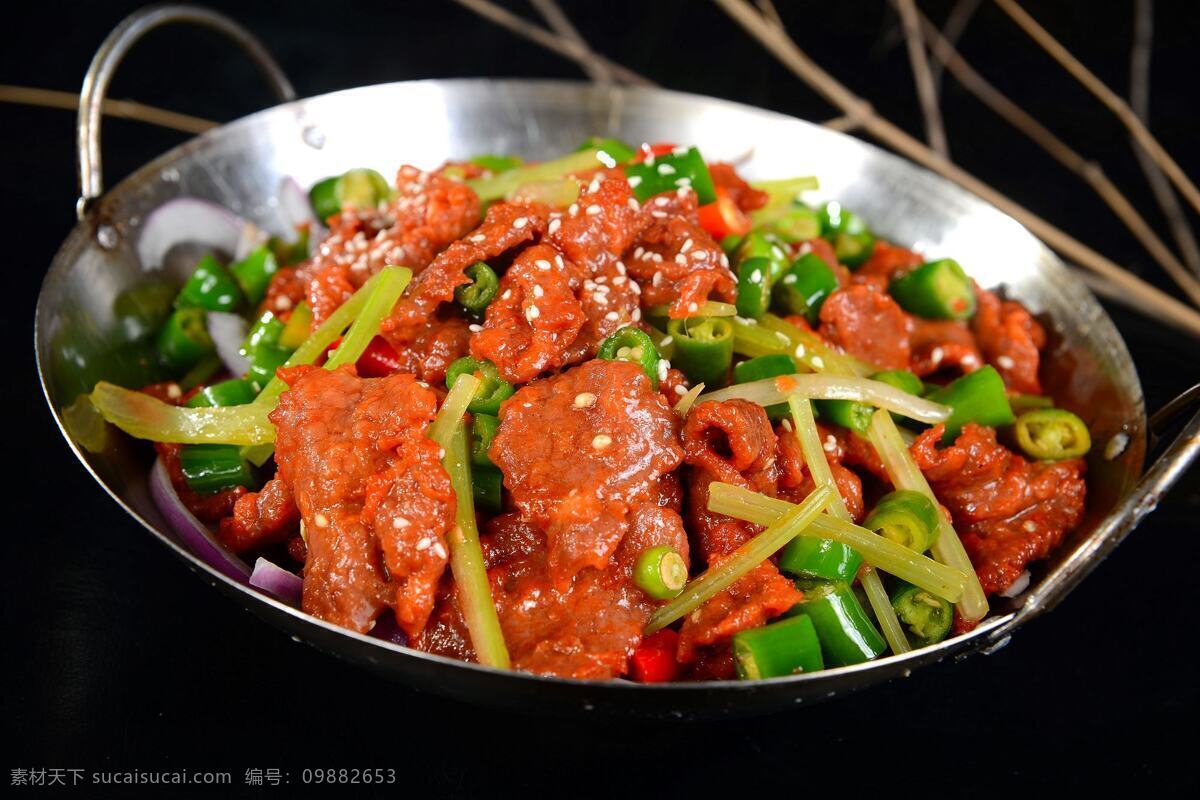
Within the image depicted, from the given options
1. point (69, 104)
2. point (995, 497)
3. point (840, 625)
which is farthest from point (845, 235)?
point (69, 104)

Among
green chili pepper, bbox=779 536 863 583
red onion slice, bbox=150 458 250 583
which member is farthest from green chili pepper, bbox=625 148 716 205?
red onion slice, bbox=150 458 250 583

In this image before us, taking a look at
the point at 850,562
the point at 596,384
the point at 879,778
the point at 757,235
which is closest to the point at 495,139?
the point at 757,235

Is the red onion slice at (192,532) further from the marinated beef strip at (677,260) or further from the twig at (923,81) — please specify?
the twig at (923,81)

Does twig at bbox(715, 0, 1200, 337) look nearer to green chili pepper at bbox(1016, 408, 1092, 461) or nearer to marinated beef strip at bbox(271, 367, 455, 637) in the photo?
green chili pepper at bbox(1016, 408, 1092, 461)

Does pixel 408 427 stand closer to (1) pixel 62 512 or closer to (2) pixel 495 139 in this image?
(1) pixel 62 512

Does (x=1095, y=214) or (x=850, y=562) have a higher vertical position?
(x=1095, y=214)

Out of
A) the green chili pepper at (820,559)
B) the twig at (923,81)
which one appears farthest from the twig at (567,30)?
the green chili pepper at (820,559)

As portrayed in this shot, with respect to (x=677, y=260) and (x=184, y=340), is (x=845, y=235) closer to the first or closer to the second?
(x=677, y=260)
